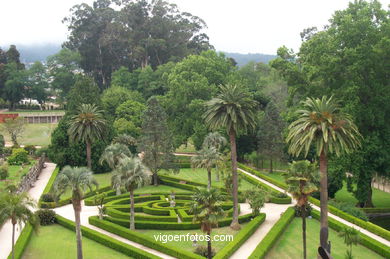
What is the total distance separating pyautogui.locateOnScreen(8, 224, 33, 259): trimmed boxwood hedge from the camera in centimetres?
3466

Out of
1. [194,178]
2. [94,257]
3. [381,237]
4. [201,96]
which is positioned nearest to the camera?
[94,257]

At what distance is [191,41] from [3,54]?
184 feet

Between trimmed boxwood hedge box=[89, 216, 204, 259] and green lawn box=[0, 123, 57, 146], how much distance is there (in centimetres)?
5372

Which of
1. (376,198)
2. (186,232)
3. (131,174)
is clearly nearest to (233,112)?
(131,174)

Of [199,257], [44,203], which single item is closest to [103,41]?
[44,203]

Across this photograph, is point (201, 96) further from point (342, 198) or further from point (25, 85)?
point (25, 85)

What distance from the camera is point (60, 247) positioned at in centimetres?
3847

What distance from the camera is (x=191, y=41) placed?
135 m

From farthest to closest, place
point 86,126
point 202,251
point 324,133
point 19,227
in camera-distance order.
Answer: point 86,126
point 19,227
point 202,251
point 324,133

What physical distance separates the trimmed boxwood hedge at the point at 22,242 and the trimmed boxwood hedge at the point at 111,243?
4118 millimetres

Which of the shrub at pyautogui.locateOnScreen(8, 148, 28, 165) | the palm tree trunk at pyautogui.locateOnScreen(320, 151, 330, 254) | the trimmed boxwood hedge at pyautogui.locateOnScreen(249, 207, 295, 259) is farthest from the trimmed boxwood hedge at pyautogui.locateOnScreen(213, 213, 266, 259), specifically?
the shrub at pyautogui.locateOnScreen(8, 148, 28, 165)

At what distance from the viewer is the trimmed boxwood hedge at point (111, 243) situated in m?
35.4

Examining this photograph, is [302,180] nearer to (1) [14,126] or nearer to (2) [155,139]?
(2) [155,139]

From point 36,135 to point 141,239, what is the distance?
2703 inches
